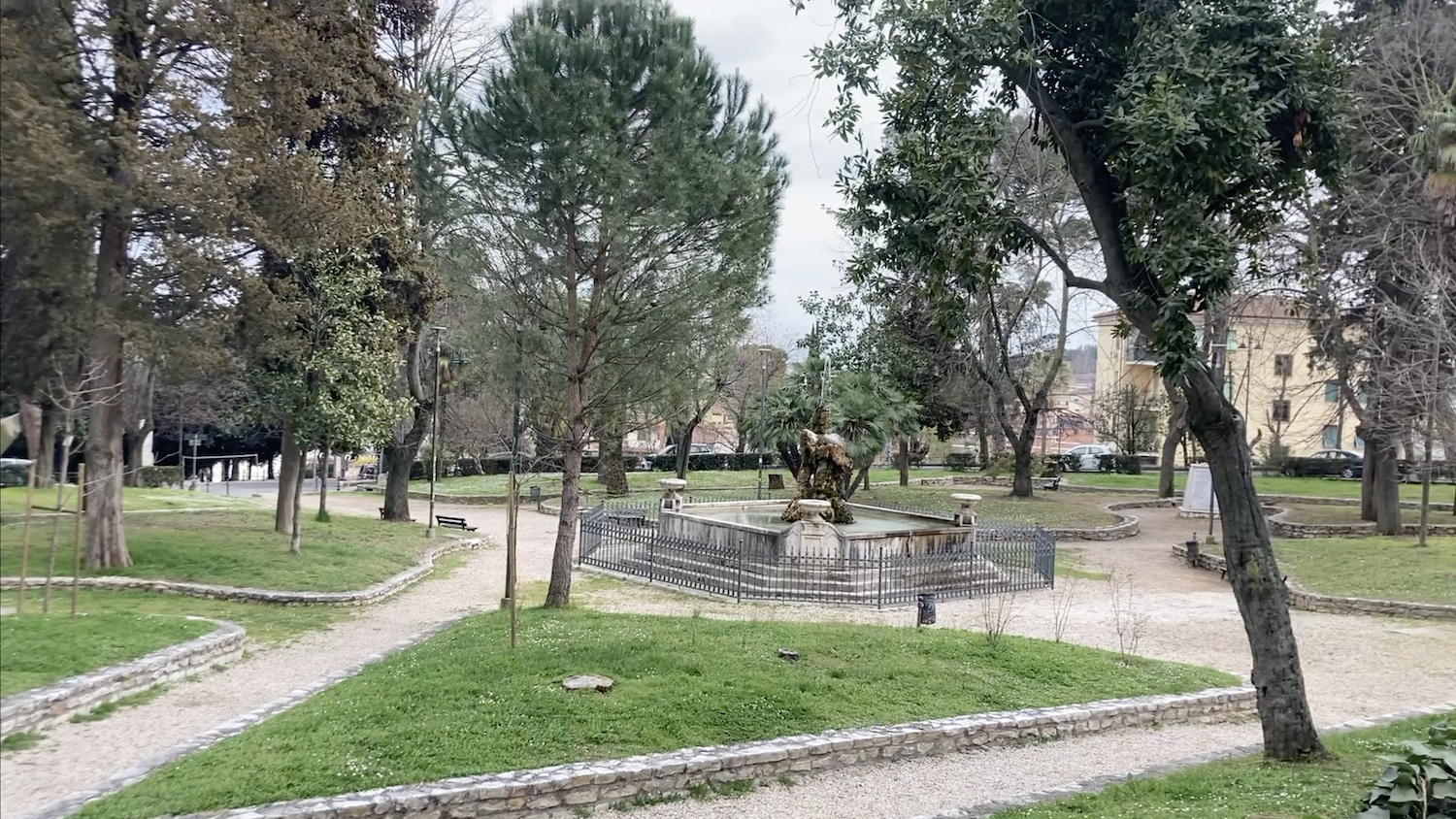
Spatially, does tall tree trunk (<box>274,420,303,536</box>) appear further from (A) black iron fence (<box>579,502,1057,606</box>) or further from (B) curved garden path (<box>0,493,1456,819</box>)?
(A) black iron fence (<box>579,502,1057,606</box>)

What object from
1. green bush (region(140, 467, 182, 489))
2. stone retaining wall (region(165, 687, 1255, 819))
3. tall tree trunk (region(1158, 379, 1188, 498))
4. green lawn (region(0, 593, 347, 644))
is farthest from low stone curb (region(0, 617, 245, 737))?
Result: tall tree trunk (region(1158, 379, 1188, 498))

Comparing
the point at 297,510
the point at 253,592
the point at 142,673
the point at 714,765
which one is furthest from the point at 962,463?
the point at 142,673

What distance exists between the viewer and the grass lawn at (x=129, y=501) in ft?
8.11

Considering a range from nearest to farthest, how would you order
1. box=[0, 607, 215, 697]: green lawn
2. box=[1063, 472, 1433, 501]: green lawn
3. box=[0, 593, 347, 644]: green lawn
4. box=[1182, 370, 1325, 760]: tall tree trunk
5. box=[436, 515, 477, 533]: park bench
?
box=[0, 607, 215, 697]: green lawn, box=[1182, 370, 1325, 760]: tall tree trunk, box=[0, 593, 347, 644]: green lawn, box=[436, 515, 477, 533]: park bench, box=[1063, 472, 1433, 501]: green lawn

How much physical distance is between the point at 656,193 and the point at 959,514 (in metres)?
10.9

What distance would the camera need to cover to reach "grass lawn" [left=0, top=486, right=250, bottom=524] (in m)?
2.47

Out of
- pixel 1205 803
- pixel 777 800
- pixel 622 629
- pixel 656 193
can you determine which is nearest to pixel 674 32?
pixel 656 193

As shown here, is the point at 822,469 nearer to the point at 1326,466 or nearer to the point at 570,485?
the point at 570,485

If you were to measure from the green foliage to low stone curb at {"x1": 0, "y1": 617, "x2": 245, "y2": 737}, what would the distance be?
243 inches

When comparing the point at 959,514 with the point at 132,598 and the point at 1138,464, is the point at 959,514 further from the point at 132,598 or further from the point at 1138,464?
the point at 1138,464

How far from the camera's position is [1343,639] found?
13312mm

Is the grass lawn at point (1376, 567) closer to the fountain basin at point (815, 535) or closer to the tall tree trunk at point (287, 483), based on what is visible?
the fountain basin at point (815, 535)

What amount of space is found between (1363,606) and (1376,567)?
364cm

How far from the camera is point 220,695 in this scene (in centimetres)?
859
